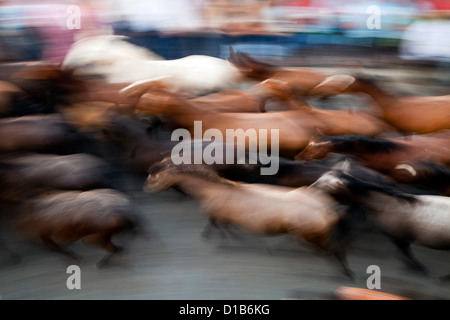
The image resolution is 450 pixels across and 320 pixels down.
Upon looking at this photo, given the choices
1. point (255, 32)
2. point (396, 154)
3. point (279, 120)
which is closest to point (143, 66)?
point (255, 32)

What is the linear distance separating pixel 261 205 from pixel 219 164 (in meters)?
0.25

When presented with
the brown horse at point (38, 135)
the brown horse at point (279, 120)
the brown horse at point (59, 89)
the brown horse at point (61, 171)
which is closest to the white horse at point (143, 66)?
the brown horse at point (59, 89)

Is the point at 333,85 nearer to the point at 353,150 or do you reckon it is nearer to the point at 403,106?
the point at 403,106

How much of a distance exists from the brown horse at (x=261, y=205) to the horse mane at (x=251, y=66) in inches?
27.2

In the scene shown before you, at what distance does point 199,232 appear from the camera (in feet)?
5.68

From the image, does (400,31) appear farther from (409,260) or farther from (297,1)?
(409,260)

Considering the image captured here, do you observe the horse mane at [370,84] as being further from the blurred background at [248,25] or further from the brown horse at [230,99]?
the blurred background at [248,25]

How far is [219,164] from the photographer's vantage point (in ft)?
5.50

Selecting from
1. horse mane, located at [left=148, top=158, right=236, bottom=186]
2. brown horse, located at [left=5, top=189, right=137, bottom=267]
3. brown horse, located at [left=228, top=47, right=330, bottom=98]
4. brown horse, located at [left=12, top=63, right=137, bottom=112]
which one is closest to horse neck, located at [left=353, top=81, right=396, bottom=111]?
brown horse, located at [left=228, top=47, right=330, bottom=98]

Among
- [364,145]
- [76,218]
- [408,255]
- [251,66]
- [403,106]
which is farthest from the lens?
[251,66]

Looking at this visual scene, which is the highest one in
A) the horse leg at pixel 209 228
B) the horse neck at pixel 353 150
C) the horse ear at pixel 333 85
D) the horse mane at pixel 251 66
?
the horse mane at pixel 251 66

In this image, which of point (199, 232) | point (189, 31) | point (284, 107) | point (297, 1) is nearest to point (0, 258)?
point (199, 232)

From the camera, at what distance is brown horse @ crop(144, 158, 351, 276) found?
145 cm

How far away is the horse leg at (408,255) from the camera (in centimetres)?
153
